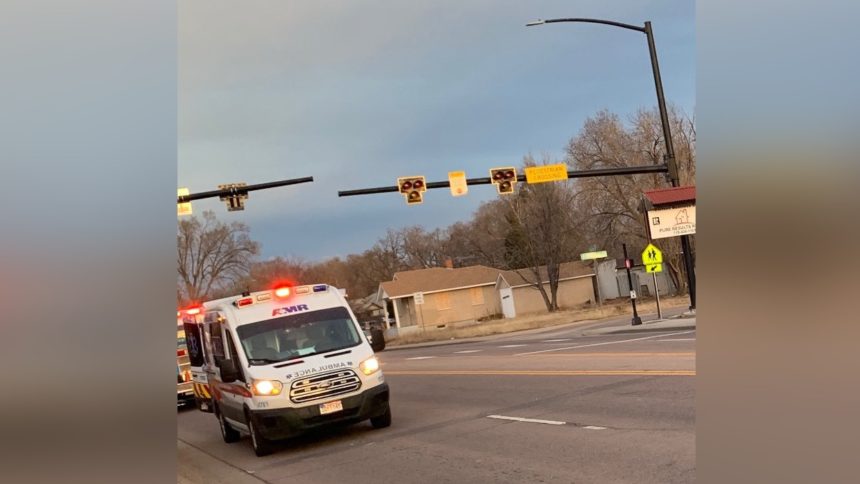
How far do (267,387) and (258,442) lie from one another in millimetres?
425

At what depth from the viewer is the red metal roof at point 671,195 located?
2807 millimetres

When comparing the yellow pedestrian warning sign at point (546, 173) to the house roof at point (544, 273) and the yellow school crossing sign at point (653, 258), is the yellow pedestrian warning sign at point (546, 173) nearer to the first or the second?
the house roof at point (544, 273)

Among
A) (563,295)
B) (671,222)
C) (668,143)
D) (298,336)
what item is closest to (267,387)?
(298,336)

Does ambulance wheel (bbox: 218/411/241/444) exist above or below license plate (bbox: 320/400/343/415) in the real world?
below

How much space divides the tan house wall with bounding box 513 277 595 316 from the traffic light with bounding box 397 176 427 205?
991 mm

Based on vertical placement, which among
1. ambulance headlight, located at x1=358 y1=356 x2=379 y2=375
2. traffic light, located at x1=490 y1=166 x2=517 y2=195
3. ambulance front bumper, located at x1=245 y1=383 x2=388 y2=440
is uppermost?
traffic light, located at x1=490 y1=166 x2=517 y2=195

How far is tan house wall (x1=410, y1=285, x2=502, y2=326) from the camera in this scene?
4.55 meters

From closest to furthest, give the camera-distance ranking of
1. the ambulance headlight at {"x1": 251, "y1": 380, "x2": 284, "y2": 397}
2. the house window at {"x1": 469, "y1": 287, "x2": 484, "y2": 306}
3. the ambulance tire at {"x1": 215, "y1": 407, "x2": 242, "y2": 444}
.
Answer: the house window at {"x1": 469, "y1": 287, "x2": 484, "y2": 306} < the ambulance headlight at {"x1": 251, "y1": 380, "x2": 284, "y2": 397} < the ambulance tire at {"x1": 215, "y1": 407, "x2": 242, "y2": 444}

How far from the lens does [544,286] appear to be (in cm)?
459

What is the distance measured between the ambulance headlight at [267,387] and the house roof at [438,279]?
4.40 feet

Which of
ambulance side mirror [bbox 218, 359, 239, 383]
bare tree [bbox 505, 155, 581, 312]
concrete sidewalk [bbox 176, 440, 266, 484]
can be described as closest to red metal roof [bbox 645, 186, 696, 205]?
bare tree [bbox 505, 155, 581, 312]

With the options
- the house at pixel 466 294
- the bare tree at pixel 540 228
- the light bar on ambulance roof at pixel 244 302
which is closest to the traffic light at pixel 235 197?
the light bar on ambulance roof at pixel 244 302

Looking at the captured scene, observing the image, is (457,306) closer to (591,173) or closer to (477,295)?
(477,295)

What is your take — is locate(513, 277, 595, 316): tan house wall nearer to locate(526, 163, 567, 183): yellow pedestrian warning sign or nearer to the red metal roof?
locate(526, 163, 567, 183): yellow pedestrian warning sign
